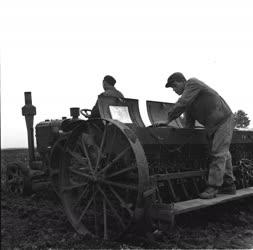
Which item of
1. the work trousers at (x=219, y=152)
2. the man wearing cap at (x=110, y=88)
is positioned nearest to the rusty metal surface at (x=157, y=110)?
the man wearing cap at (x=110, y=88)

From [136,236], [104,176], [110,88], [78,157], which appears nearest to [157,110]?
[110,88]

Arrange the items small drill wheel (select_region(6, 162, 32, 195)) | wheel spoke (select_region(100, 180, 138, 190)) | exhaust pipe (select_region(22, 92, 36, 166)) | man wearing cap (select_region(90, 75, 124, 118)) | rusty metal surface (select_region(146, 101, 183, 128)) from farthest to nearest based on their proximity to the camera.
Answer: exhaust pipe (select_region(22, 92, 36, 166)), small drill wheel (select_region(6, 162, 32, 195)), rusty metal surface (select_region(146, 101, 183, 128)), man wearing cap (select_region(90, 75, 124, 118)), wheel spoke (select_region(100, 180, 138, 190))

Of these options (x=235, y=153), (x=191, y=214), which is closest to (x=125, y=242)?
(x=191, y=214)

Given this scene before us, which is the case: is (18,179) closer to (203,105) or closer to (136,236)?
(136,236)

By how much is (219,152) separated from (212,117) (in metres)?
0.49

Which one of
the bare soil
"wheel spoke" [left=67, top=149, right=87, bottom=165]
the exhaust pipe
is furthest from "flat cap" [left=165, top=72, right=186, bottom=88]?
the exhaust pipe

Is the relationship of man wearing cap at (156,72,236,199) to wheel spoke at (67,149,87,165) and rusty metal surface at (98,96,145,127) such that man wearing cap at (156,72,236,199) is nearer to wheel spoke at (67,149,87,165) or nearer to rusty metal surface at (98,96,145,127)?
rusty metal surface at (98,96,145,127)

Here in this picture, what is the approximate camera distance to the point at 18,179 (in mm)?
7617

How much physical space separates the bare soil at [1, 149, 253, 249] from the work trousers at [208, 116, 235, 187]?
0.69m

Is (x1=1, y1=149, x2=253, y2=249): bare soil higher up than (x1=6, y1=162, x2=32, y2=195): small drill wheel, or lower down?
lower down

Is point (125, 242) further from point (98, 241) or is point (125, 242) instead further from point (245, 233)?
point (245, 233)

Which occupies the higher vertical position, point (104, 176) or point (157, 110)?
point (157, 110)

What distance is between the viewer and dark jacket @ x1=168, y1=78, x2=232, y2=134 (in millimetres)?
5129

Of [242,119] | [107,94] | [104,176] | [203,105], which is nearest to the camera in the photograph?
[104,176]
